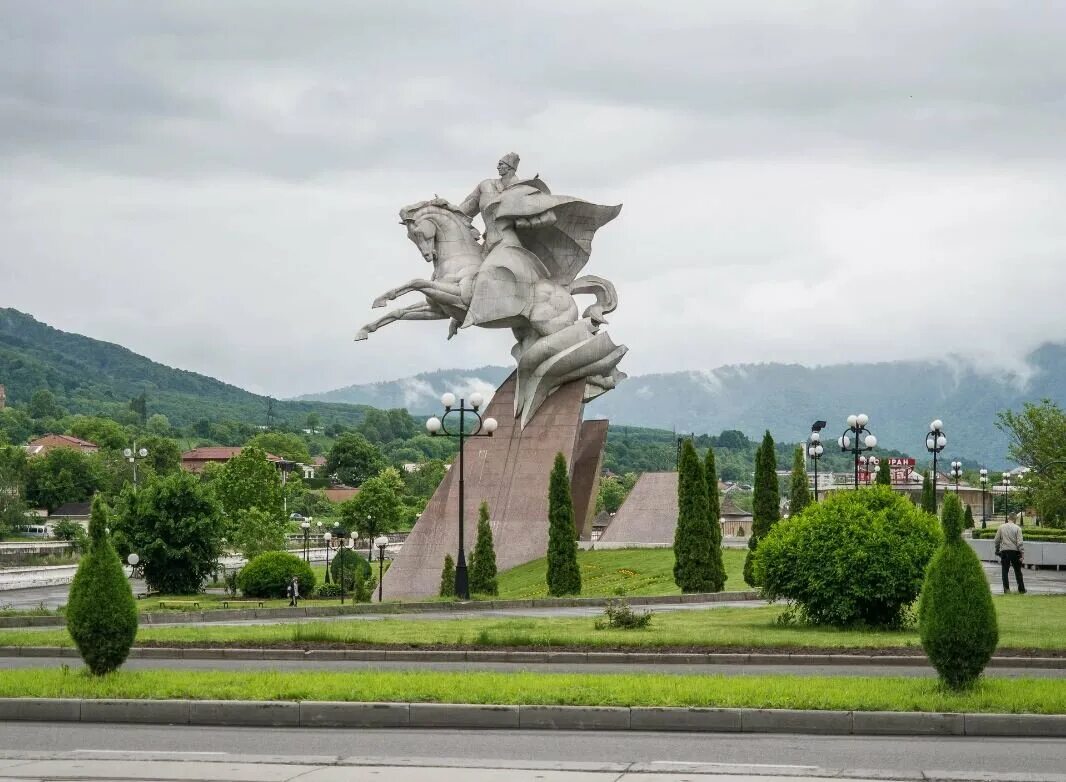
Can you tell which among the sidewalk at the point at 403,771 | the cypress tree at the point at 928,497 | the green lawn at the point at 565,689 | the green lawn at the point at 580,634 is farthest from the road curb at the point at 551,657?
the cypress tree at the point at 928,497

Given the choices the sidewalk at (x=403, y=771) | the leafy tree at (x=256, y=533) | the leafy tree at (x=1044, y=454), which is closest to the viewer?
the sidewalk at (x=403, y=771)

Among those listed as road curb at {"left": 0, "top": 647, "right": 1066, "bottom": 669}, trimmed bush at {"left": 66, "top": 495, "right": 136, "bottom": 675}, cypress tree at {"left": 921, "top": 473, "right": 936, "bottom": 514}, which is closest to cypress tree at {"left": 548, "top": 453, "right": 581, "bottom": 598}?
cypress tree at {"left": 921, "top": 473, "right": 936, "bottom": 514}

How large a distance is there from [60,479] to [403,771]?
120 meters

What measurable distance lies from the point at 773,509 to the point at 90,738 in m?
28.1

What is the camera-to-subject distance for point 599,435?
160 ft

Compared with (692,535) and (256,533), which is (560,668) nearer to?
(692,535)

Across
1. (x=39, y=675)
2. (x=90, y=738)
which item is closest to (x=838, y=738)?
(x=90, y=738)

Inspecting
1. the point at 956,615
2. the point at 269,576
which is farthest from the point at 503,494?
the point at 956,615

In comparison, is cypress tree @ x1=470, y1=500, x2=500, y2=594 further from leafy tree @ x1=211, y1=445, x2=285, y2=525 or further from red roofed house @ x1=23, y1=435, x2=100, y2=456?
red roofed house @ x1=23, y1=435, x2=100, y2=456

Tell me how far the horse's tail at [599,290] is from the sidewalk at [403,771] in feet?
112

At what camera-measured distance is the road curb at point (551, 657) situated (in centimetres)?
1866

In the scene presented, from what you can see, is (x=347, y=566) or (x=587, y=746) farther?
(x=347, y=566)

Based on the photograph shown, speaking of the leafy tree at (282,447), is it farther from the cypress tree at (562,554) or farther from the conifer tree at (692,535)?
the conifer tree at (692,535)

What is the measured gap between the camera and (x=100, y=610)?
628 inches
